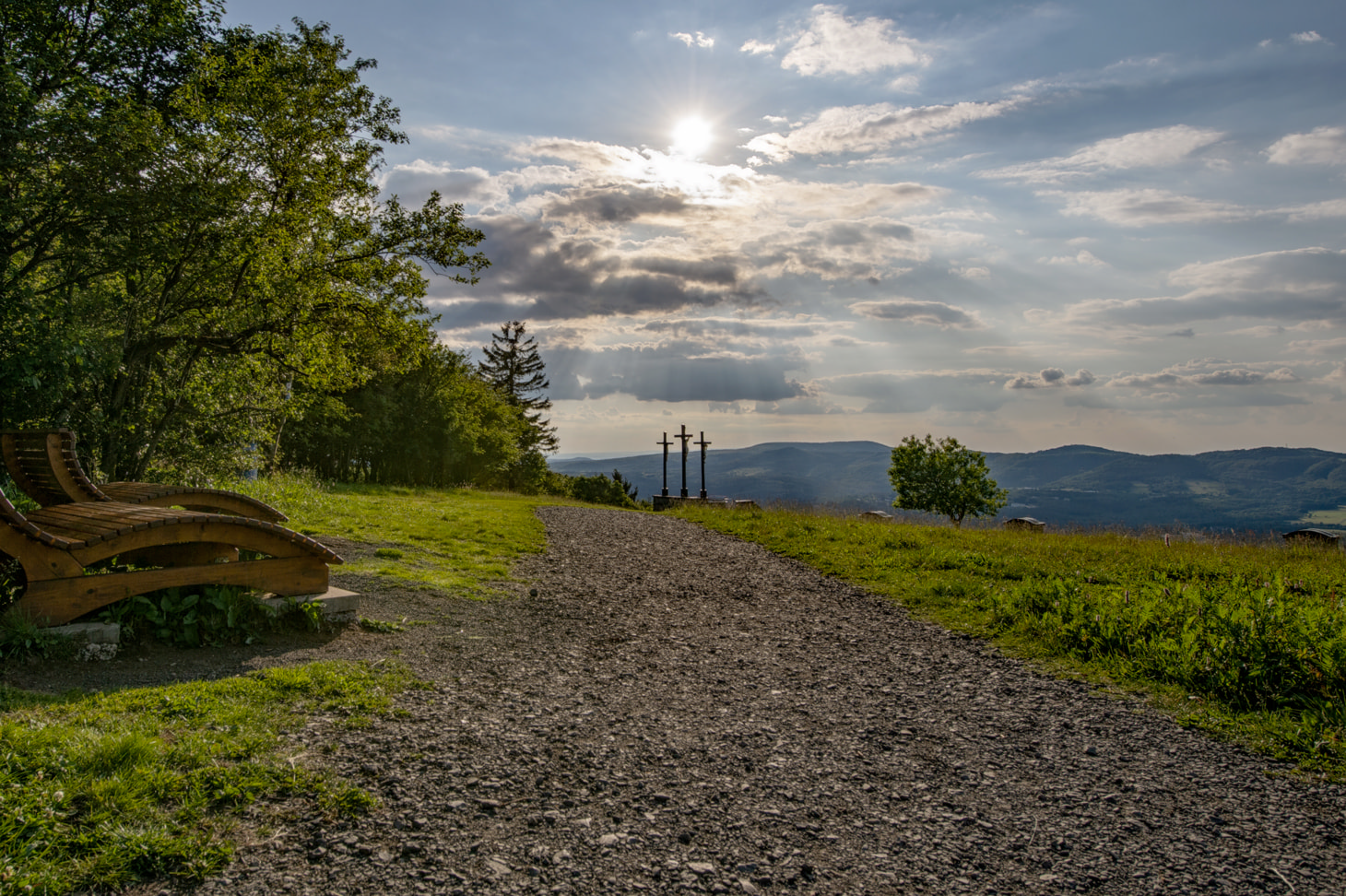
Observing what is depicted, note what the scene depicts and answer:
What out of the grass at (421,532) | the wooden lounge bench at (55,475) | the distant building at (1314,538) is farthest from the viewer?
the distant building at (1314,538)

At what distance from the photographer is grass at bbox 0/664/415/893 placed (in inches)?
115

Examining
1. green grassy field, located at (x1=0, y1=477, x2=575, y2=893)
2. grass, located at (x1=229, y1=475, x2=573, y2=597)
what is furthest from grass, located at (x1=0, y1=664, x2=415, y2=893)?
grass, located at (x1=229, y1=475, x2=573, y2=597)

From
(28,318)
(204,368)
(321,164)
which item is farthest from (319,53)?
(28,318)

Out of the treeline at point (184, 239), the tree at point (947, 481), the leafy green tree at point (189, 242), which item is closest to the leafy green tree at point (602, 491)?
the tree at point (947, 481)

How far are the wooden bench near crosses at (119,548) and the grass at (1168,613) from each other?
7014 mm

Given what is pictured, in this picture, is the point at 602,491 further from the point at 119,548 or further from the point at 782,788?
the point at 782,788

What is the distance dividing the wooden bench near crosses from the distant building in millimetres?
19363

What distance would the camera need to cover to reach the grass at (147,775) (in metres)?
2.93

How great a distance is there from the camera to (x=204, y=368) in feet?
42.2

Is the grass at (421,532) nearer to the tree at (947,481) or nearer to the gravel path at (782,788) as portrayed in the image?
the gravel path at (782,788)

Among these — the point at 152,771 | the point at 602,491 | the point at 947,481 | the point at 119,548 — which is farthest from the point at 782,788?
the point at 602,491

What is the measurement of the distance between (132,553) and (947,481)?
1394 inches

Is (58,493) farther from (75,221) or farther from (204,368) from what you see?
(204,368)

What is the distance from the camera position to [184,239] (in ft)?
32.9
